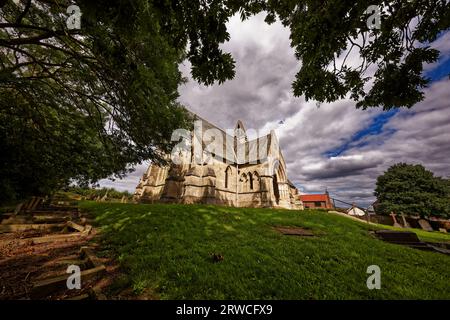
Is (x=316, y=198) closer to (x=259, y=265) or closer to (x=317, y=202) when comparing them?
(x=317, y=202)

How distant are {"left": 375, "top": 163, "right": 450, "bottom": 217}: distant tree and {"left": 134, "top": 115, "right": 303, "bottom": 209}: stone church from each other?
1632 cm

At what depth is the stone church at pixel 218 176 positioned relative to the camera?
19062mm

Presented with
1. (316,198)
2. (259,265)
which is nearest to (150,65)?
(259,265)

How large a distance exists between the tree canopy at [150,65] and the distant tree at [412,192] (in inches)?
1356

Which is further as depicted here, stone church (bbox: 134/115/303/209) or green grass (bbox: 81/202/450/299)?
stone church (bbox: 134/115/303/209)

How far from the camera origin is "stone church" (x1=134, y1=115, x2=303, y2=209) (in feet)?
62.5

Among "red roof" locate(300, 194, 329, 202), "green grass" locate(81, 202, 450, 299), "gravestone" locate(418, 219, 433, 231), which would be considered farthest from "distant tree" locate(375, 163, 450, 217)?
"green grass" locate(81, 202, 450, 299)

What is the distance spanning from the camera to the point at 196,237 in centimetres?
579

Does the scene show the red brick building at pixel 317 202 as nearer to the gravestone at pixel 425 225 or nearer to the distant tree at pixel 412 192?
the distant tree at pixel 412 192

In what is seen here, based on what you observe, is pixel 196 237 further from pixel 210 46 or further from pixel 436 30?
pixel 436 30

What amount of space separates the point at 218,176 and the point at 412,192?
1252 inches

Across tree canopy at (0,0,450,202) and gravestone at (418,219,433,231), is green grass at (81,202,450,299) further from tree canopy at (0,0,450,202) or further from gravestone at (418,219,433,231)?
gravestone at (418,219,433,231)

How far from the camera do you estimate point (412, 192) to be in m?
27.8

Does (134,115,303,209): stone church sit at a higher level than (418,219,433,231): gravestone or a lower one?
higher
